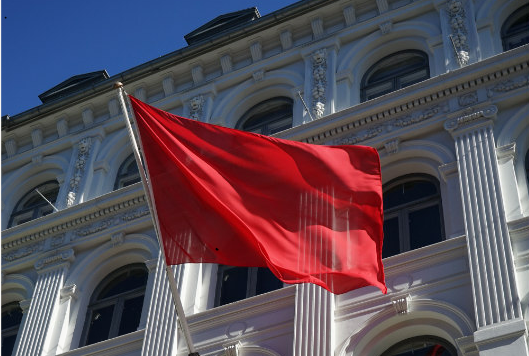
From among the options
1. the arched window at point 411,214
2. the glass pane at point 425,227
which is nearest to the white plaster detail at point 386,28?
the arched window at point 411,214

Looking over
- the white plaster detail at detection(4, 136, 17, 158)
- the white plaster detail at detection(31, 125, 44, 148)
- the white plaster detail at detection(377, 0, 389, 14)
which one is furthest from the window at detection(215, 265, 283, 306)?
the white plaster detail at detection(4, 136, 17, 158)

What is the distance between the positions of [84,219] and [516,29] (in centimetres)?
1127

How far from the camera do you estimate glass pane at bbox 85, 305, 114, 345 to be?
70.4ft

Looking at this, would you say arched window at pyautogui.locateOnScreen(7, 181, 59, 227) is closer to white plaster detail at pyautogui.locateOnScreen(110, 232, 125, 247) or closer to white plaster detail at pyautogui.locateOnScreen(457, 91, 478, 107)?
white plaster detail at pyautogui.locateOnScreen(110, 232, 125, 247)

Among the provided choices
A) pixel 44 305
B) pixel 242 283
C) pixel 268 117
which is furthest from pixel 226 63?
pixel 44 305

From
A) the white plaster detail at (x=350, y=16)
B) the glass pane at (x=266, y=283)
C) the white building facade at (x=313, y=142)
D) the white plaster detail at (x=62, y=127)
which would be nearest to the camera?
the white building facade at (x=313, y=142)

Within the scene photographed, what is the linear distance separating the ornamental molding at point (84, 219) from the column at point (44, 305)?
88 cm

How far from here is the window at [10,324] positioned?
22.8 meters

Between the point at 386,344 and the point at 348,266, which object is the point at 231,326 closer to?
the point at 386,344

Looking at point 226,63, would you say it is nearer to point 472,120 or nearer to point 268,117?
point 268,117

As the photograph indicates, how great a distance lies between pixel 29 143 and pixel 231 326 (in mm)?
11609

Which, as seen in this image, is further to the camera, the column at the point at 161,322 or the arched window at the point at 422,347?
the column at the point at 161,322

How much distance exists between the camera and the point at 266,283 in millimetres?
19984

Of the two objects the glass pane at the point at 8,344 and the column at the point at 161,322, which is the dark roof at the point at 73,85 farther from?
the column at the point at 161,322
